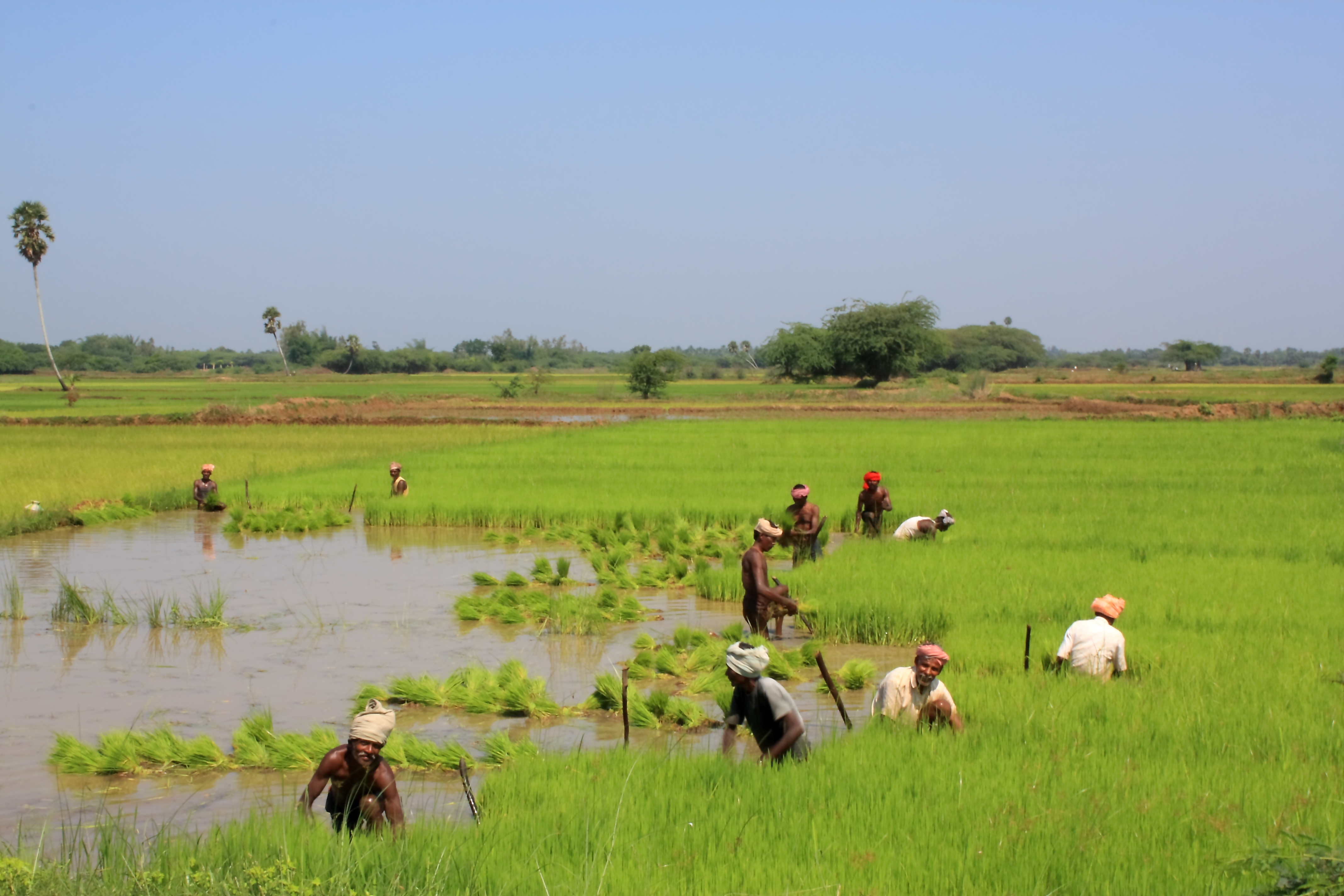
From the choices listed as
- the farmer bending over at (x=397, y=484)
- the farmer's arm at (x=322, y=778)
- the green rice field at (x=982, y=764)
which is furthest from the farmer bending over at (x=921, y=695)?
the farmer bending over at (x=397, y=484)

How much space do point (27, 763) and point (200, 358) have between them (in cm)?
14761

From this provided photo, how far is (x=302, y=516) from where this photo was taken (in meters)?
15.8

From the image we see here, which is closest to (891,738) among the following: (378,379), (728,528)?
(728,528)

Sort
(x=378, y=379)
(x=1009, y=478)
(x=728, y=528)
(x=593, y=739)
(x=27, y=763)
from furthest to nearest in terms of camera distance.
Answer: (x=378, y=379) < (x=1009, y=478) < (x=728, y=528) < (x=593, y=739) < (x=27, y=763)

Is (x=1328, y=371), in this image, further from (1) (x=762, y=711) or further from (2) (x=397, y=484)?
(1) (x=762, y=711)

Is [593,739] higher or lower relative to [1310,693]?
lower

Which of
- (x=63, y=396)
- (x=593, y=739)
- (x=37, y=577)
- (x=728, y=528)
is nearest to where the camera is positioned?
(x=593, y=739)

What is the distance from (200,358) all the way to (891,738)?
150 m

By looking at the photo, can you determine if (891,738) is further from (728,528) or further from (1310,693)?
(728,528)

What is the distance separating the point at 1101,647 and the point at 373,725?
4.52 metres

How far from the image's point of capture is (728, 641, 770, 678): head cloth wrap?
530 centimetres

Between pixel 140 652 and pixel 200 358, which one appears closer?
pixel 140 652

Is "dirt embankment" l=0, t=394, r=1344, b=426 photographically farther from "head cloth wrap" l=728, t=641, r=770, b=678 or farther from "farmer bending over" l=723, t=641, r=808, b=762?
"head cloth wrap" l=728, t=641, r=770, b=678

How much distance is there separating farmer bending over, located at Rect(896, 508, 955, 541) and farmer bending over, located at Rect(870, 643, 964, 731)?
6.59m
